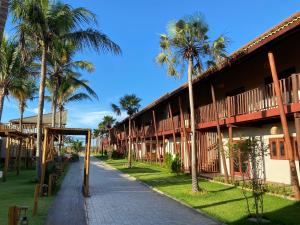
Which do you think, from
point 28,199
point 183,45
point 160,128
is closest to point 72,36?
point 183,45

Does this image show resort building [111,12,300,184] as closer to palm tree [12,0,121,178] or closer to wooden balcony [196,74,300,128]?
wooden balcony [196,74,300,128]

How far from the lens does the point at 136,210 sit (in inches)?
487

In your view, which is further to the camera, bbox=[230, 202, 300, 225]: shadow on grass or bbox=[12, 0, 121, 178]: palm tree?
bbox=[12, 0, 121, 178]: palm tree

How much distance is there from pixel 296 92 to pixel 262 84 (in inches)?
212

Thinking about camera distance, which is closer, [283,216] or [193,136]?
[283,216]

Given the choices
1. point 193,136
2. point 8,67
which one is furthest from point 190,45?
point 8,67

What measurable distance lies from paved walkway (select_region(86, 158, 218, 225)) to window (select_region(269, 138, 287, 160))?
5.93 meters

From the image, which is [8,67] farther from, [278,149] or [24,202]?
[278,149]

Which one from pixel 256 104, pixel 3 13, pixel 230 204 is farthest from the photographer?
pixel 256 104

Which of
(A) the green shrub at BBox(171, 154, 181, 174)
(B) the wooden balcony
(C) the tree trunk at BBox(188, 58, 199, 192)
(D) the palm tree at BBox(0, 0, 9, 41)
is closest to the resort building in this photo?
(B) the wooden balcony

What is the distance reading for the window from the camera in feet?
57.3

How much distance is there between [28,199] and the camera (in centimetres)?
1419

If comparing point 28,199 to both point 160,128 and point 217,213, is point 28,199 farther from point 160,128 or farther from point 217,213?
point 160,128

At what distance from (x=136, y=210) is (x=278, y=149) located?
8431mm
